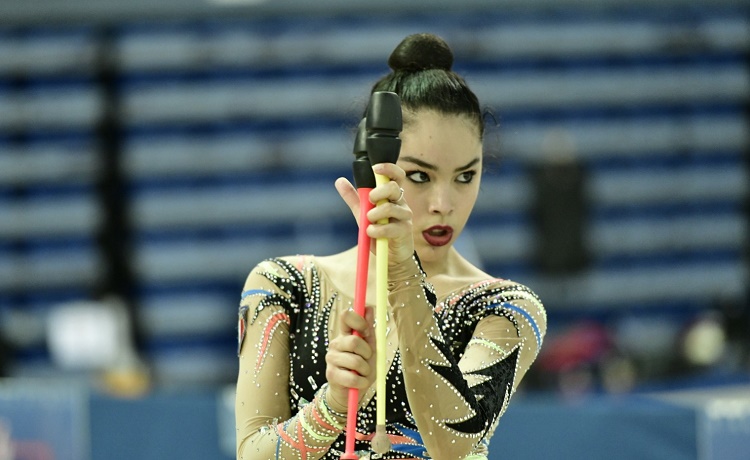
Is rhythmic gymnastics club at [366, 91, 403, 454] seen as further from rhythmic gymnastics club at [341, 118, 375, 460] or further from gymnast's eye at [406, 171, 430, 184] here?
gymnast's eye at [406, 171, 430, 184]

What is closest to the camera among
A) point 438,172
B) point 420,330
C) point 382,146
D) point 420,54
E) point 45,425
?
point 382,146

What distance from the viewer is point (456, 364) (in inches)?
61.2

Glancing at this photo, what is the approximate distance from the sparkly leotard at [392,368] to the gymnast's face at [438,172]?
0.14 m

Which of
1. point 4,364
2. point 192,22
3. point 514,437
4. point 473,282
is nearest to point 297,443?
point 473,282

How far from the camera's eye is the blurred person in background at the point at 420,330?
156 centimetres

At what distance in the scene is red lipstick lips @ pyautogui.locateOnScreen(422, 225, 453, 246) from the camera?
1830 millimetres

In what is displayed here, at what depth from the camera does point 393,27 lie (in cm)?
684

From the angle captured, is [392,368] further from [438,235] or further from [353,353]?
[353,353]

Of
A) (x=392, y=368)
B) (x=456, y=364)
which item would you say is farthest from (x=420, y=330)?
(x=392, y=368)

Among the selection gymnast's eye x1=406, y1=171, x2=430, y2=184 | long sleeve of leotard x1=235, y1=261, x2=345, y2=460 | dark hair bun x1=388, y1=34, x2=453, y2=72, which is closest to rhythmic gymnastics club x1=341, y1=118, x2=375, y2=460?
long sleeve of leotard x1=235, y1=261, x2=345, y2=460

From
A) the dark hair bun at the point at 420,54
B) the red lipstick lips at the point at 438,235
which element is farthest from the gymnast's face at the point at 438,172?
the dark hair bun at the point at 420,54

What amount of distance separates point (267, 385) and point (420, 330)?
42 centimetres

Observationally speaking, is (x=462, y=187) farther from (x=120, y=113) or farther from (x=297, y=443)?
(x=120, y=113)

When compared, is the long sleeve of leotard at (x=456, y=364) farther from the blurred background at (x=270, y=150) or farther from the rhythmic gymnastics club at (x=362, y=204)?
the blurred background at (x=270, y=150)
